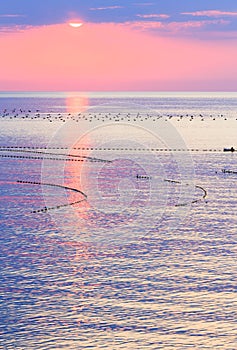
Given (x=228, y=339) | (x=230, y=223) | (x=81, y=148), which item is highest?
(x=81, y=148)

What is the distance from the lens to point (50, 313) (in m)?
54.6

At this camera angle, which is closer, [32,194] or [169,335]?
[169,335]

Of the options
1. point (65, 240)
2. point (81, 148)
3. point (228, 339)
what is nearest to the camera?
point (228, 339)

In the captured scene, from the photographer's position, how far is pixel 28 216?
90.9 metres

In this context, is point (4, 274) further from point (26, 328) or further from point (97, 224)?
point (97, 224)

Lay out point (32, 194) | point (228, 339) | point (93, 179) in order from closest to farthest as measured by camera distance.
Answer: point (228, 339), point (32, 194), point (93, 179)

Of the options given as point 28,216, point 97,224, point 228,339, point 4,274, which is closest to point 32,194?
point 28,216

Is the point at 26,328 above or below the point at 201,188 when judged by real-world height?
below

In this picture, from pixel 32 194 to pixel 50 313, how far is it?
54.4 m

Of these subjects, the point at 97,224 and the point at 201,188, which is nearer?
the point at 97,224

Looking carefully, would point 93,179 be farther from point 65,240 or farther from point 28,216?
point 65,240

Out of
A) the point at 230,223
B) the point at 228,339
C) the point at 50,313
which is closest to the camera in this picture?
the point at 228,339

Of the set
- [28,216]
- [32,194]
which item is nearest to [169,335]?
[28,216]

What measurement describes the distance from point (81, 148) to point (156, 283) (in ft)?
414
